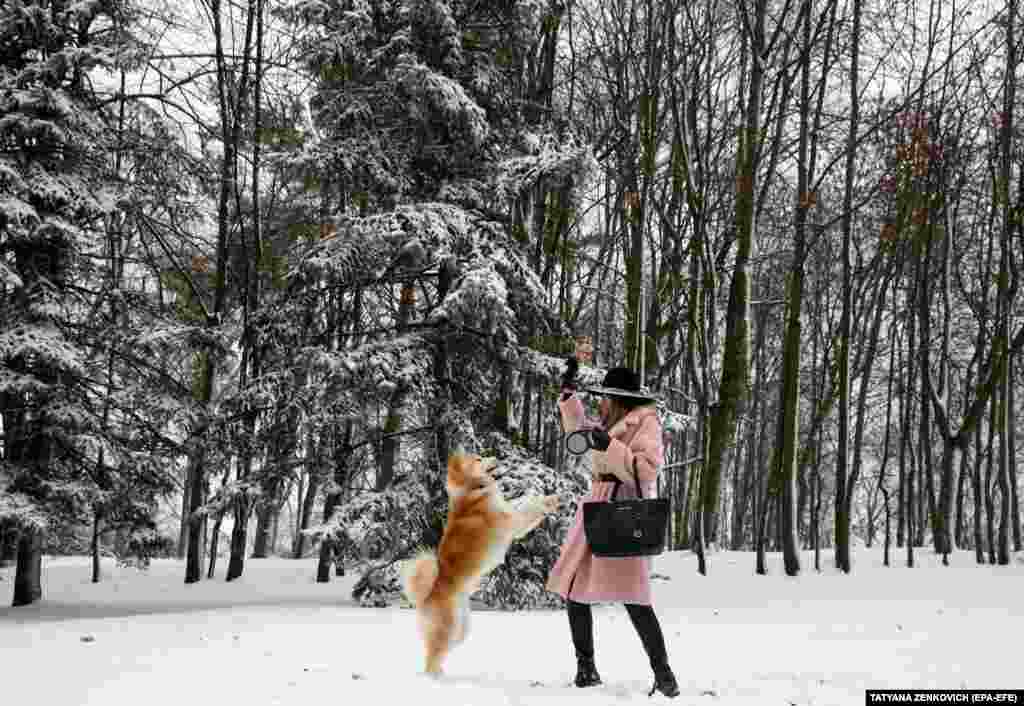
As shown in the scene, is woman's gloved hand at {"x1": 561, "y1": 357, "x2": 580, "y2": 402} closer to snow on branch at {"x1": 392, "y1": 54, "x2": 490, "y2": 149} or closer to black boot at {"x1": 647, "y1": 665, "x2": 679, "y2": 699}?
black boot at {"x1": 647, "y1": 665, "x2": 679, "y2": 699}

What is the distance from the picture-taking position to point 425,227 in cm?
903

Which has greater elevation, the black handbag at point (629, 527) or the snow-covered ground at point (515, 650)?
the black handbag at point (629, 527)

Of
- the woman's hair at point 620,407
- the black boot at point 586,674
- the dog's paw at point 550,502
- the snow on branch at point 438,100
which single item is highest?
the snow on branch at point 438,100

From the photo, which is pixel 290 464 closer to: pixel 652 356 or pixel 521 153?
pixel 521 153

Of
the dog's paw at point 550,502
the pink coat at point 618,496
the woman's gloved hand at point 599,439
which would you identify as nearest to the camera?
the woman's gloved hand at point 599,439

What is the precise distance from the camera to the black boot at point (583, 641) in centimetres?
511

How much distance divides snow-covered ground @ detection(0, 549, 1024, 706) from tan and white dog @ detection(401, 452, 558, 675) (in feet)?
1.50

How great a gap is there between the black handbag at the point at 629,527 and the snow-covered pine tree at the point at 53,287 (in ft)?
20.7

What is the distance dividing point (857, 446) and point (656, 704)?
1187 cm

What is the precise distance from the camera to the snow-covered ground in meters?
5.06

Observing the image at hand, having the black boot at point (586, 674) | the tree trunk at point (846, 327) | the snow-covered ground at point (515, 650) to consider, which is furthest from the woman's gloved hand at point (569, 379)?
the tree trunk at point (846, 327)

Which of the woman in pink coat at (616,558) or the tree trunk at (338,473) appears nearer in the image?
the woman in pink coat at (616,558)

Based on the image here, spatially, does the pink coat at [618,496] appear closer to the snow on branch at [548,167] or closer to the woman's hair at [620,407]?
the woman's hair at [620,407]

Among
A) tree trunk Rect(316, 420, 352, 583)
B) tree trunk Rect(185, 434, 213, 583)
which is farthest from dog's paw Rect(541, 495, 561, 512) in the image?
tree trunk Rect(185, 434, 213, 583)
